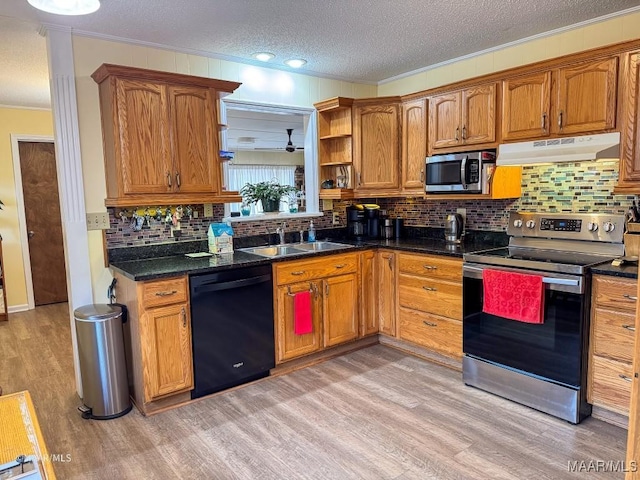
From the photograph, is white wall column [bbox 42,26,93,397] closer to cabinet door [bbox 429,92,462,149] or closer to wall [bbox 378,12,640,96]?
cabinet door [bbox 429,92,462,149]

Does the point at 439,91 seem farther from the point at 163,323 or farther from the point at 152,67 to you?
the point at 163,323

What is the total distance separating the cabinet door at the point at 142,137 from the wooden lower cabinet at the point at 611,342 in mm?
2729

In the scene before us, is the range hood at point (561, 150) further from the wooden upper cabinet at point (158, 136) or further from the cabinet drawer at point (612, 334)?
the wooden upper cabinet at point (158, 136)

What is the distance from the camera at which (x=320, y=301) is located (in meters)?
3.49

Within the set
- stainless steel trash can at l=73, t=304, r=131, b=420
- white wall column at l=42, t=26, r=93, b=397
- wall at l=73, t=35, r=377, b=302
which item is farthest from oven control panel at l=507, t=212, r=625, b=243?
white wall column at l=42, t=26, r=93, b=397

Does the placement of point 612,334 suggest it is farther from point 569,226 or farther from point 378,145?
point 378,145

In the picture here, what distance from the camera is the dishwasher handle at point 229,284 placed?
2854 millimetres

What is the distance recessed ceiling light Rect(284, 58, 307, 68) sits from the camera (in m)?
3.65

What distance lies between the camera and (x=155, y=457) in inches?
91.6

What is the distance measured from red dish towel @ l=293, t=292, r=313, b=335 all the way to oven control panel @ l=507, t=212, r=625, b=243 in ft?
5.37

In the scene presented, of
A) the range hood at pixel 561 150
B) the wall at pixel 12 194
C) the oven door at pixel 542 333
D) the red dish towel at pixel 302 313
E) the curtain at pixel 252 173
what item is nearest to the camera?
the oven door at pixel 542 333

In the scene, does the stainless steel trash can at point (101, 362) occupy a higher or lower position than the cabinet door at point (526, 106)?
lower

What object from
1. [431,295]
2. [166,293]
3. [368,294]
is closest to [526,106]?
[431,295]

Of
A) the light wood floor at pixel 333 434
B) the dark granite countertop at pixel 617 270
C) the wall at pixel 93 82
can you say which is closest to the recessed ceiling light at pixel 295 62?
Result: the wall at pixel 93 82
